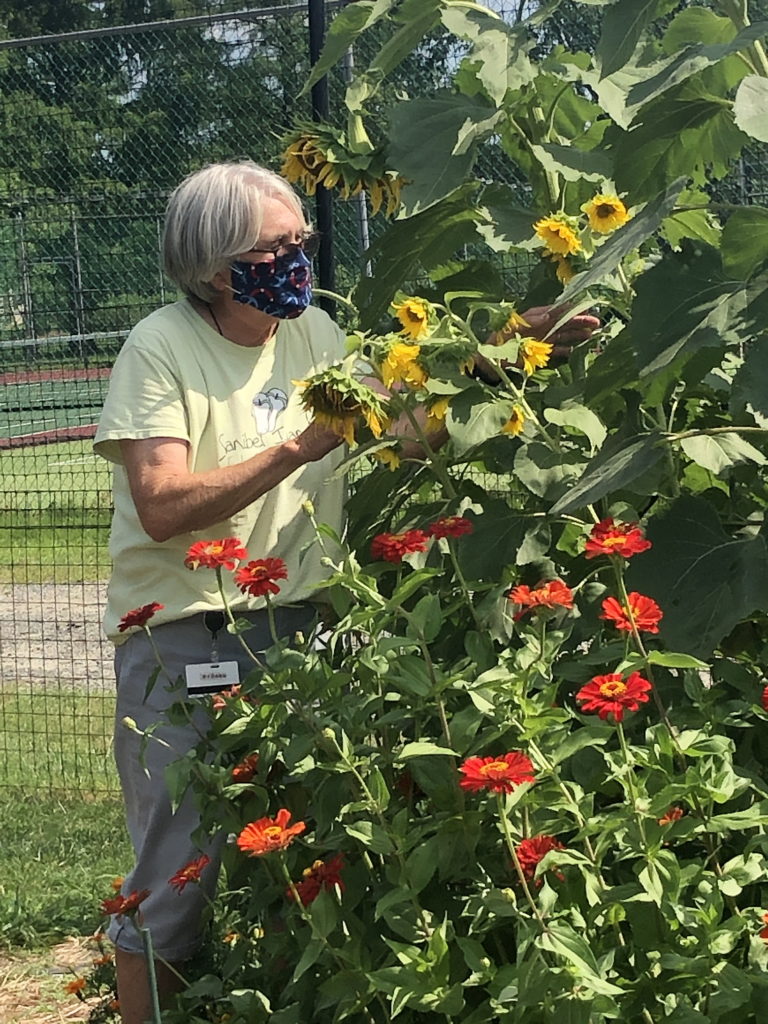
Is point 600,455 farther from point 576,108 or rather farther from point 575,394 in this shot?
point 576,108

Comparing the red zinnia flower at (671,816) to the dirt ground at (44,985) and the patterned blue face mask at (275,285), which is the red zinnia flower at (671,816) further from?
the dirt ground at (44,985)

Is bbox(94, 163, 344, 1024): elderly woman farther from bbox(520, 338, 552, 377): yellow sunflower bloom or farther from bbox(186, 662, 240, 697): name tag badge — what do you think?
bbox(520, 338, 552, 377): yellow sunflower bloom

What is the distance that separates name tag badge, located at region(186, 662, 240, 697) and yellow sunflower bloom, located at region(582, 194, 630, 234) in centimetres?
106

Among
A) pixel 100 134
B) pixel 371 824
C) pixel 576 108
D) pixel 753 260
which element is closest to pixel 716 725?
pixel 371 824

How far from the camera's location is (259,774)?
220 cm

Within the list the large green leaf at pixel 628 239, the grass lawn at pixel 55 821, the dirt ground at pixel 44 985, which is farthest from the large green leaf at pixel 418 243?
the grass lawn at pixel 55 821

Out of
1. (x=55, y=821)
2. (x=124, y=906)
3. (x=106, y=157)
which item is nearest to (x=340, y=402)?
(x=124, y=906)

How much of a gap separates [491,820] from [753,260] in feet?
2.48

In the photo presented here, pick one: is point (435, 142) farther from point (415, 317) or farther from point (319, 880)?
point (319, 880)

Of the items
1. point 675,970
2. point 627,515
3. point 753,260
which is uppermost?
point 753,260

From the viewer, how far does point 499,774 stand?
5.40 ft

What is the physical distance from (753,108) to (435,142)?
2.34ft

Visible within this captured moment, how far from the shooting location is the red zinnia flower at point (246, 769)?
2.19 m

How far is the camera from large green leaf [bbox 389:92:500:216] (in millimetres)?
2072
